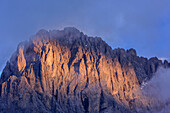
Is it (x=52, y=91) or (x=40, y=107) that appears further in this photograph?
(x=52, y=91)

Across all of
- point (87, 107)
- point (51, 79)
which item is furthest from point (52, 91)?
point (87, 107)

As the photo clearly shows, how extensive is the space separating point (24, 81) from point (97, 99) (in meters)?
47.0

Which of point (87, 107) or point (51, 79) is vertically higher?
point (51, 79)

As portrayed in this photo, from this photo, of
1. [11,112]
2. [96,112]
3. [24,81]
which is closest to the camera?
[11,112]

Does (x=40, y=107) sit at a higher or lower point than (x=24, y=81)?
lower

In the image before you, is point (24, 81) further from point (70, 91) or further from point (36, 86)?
point (70, 91)

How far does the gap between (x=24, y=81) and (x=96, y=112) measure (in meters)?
46.4

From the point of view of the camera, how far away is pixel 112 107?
19925 cm

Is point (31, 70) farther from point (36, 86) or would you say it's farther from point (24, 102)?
point (24, 102)

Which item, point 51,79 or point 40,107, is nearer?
point 40,107

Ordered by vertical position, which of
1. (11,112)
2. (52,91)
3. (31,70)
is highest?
(31,70)

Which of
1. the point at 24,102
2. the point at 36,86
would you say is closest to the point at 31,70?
the point at 36,86

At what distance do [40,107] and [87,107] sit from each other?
31692 millimetres

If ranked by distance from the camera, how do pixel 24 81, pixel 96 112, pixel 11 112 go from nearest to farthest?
1. pixel 11 112
2. pixel 24 81
3. pixel 96 112
